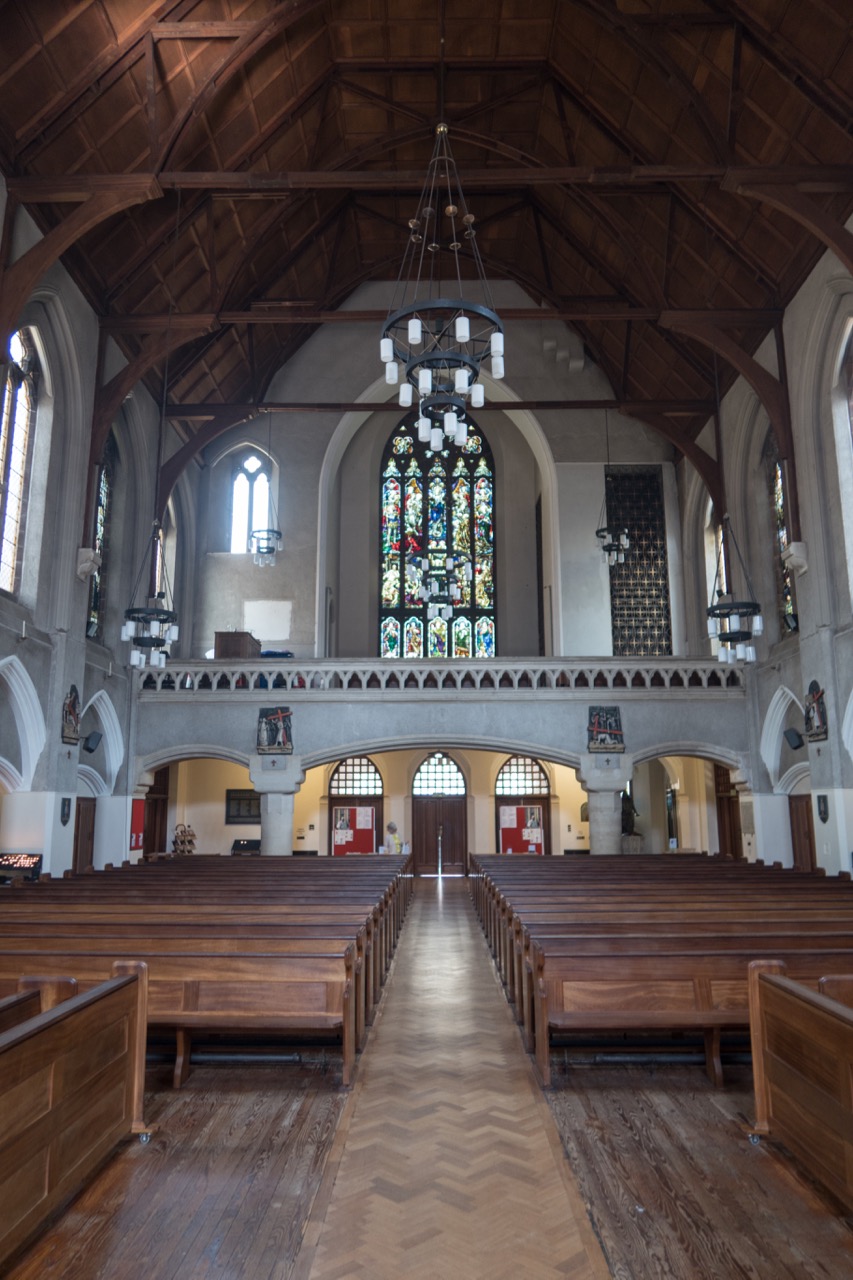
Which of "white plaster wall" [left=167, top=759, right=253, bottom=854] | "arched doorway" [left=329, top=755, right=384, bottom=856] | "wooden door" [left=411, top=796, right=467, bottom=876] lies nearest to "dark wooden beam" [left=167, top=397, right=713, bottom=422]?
"white plaster wall" [left=167, top=759, right=253, bottom=854]

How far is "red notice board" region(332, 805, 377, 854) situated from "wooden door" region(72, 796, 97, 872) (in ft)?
22.8

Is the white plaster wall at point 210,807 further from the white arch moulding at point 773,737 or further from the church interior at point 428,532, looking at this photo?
the white arch moulding at point 773,737

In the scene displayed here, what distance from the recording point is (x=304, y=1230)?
3.23 metres

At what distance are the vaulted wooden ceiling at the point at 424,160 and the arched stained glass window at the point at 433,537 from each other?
16.5 feet

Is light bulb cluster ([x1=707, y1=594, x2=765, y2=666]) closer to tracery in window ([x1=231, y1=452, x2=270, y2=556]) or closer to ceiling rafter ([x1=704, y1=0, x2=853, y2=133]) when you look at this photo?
ceiling rafter ([x1=704, y1=0, x2=853, y2=133])

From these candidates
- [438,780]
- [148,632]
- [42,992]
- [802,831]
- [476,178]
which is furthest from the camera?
[438,780]

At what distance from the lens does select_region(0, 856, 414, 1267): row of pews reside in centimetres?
309

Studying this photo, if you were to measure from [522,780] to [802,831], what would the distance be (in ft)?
25.1

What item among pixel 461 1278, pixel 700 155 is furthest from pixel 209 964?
pixel 700 155

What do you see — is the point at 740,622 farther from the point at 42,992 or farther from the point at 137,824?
the point at 42,992

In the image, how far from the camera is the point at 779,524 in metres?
14.3

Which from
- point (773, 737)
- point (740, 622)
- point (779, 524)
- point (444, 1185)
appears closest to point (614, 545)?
point (779, 524)

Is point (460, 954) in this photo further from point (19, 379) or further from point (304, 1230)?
point (19, 379)

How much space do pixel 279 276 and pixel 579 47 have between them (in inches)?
260
